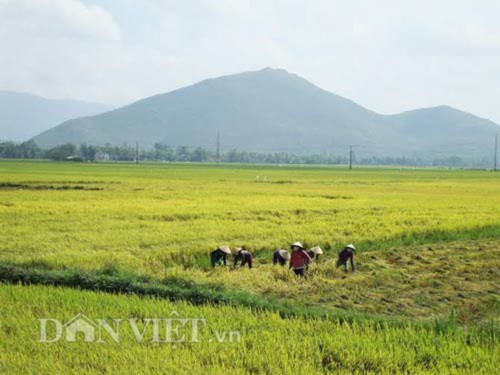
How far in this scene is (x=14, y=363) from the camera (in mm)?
5547

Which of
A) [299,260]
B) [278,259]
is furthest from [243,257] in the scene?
[299,260]

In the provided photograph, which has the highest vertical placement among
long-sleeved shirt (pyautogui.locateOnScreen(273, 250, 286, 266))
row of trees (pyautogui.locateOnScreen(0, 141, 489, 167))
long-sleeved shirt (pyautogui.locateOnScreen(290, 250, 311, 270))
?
row of trees (pyautogui.locateOnScreen(0, 141, 489, 167))

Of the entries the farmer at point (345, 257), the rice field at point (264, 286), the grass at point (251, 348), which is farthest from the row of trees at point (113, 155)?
the grass at point (251, 348)

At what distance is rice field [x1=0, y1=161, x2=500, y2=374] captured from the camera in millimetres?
5844

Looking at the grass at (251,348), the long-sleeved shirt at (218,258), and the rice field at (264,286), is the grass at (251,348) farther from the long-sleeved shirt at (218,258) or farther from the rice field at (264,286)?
the long-sleeved shirt at (218,258)

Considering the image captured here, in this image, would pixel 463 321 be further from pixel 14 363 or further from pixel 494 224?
pixel 494 224

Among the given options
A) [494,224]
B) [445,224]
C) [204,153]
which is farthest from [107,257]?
[204,153]

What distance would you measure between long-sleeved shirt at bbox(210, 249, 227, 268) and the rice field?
0.33m

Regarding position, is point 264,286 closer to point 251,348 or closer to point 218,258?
point 218,258

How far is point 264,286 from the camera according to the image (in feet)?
34.3

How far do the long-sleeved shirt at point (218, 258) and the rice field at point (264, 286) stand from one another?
1.10 ft

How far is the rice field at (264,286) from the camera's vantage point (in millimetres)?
5844

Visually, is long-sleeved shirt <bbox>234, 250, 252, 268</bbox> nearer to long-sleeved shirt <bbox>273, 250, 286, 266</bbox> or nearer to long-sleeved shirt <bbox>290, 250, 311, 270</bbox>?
long-sleeved shirt <bbox>273, 250, 286, 266</bbox>

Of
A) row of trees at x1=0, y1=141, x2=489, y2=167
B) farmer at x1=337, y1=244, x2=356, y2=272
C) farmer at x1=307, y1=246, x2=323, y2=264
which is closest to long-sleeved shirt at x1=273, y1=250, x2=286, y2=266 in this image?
farmer at x1=307, y1=246, x2=323, y2=264
